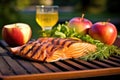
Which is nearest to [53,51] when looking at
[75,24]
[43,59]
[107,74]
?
[43,59]

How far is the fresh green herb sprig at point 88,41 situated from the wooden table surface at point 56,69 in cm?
5

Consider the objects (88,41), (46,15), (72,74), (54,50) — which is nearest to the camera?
(72,74)

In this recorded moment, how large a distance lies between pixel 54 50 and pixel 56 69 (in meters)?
0.20

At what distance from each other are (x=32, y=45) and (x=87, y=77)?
38 cm

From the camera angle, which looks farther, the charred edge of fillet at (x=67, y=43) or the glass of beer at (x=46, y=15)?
the glass of beer at (x=46, y=15)

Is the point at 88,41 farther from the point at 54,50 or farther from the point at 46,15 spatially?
the point at 46,15

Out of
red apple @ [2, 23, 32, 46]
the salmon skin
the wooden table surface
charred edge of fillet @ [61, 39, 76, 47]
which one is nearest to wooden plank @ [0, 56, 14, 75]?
the wooden table surface

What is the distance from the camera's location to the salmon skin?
1697 mm

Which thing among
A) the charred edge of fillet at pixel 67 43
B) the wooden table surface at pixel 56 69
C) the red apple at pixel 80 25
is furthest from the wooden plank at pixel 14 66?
the red apple at pixel 80 25

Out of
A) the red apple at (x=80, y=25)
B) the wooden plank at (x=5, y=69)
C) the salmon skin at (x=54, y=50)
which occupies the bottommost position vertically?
the wooden plank at (x=5, y=69)

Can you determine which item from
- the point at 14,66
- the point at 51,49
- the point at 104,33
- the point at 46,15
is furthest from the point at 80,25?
the point at 14,66

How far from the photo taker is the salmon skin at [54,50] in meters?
1.70

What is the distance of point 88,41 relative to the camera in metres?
1.95

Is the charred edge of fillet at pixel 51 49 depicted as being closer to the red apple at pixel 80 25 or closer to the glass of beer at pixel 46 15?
the red apple at pixel 80 25
